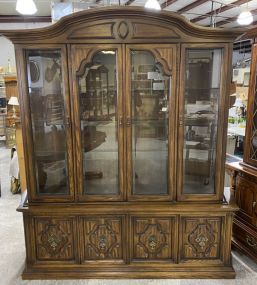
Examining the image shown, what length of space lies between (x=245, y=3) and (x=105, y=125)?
4.33 m

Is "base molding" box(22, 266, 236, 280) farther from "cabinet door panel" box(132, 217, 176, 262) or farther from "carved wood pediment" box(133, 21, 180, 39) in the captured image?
"carved wood pediment" box(133, 21, 180, 39)

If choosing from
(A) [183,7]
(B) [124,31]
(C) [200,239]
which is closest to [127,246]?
(C) [200,239]

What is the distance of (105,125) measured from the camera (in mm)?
2361

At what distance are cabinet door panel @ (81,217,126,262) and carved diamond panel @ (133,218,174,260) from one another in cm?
13

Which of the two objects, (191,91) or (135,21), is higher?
(135,21)

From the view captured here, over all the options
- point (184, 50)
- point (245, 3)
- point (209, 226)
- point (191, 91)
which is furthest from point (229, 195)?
point (245, 3)

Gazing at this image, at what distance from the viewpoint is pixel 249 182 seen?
8.55 ft

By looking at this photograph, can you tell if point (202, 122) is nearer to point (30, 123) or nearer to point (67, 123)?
point (67, 123)

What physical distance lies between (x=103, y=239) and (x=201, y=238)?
84cm

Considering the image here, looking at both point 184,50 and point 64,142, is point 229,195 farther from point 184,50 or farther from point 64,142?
point 64,142

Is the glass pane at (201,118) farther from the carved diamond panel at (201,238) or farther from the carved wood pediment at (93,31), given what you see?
the carved wood pediment at (93,31)

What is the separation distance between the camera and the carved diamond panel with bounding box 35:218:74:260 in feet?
7.87

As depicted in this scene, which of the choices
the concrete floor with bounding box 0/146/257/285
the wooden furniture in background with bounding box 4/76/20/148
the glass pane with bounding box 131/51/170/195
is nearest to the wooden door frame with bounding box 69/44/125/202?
the glass pane with bounding box 131/51/170/195

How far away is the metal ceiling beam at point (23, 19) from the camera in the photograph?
5836mm
